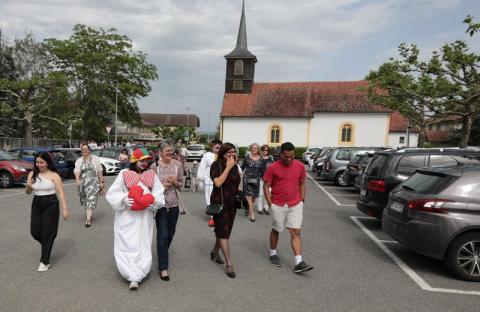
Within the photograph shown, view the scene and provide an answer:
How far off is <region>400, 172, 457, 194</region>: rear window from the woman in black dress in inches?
103

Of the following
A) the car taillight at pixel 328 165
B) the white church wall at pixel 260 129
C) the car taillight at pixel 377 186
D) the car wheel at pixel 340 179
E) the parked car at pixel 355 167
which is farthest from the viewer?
the white church wall at pixel 260 129

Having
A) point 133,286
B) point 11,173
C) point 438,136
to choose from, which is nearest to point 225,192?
point 133,286

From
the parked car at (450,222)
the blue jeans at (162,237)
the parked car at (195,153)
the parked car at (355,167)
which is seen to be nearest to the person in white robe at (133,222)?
the blue jeans at (162,237)

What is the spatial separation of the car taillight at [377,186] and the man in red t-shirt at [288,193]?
283cm

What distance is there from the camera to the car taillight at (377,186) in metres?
6.98

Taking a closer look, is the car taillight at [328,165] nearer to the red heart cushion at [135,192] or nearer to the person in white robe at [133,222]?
the person in white robe at [133,222]

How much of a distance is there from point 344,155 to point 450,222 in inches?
423

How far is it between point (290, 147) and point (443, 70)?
46.4ft

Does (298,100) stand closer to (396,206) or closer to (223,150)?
(396,206)

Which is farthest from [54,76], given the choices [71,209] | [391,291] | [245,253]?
[391,291]

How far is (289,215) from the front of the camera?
15.8 feet

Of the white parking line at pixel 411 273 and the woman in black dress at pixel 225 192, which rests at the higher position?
the woman in black dress at pixel 225 192

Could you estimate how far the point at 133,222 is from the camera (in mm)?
4109

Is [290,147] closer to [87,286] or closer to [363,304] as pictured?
[363,304]
